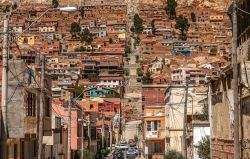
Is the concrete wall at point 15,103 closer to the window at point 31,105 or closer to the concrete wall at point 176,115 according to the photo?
the window at point 31,105

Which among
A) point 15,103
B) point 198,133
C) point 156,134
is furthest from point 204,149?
point 156,134

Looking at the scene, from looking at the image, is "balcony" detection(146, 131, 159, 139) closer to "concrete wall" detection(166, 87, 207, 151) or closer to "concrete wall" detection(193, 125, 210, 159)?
"concrete wall" detection(166, 87, 207, 151)

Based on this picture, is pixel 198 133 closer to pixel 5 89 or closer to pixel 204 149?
pixel 204 149

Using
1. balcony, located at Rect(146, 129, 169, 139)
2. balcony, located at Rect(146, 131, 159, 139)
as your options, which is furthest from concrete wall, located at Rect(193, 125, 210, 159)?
balcony, located at Rect(146, 131, 159, 139)

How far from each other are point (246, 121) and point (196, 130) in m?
21.5

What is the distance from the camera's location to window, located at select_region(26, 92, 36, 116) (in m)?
33.2

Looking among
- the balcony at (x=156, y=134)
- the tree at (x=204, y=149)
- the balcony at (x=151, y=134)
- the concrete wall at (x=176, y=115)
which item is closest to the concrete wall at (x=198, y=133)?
the tree at (x=204, y=149)

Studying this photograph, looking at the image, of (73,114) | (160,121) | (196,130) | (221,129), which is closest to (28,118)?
(221,129)

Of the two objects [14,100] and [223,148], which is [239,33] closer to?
[223,148]

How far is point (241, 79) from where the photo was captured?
2473cm

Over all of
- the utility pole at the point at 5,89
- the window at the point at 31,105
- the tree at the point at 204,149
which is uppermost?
the utility pole at the point at 5,89

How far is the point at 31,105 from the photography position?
34.2 metres

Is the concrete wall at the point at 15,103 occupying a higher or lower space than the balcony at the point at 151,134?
higher

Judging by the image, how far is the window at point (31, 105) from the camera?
1308 inches
